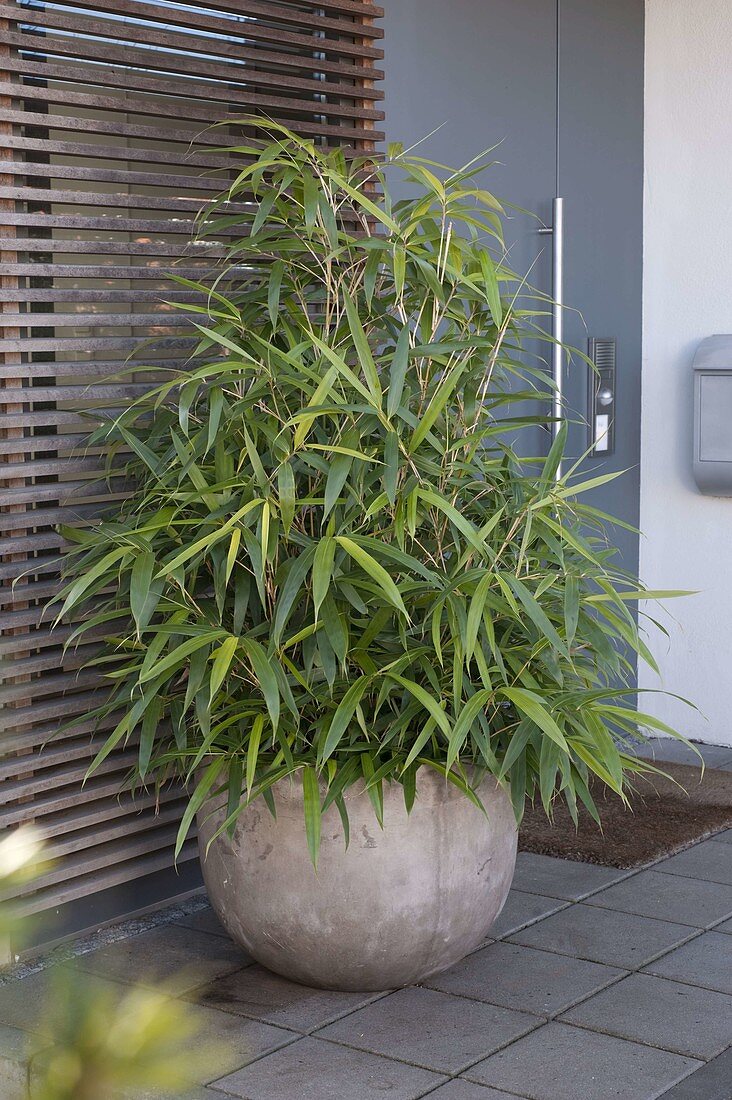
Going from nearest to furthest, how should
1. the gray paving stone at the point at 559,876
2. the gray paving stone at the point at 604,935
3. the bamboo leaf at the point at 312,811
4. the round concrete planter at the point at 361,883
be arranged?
the bamboo leaf at the point at 312,811
the round concrete planter at the point at 361,883
the gray paving stone at the point at 604,935
the gray paving stone at the point at 559,876

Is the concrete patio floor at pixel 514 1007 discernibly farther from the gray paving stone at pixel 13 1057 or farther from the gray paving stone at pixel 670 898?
the gray paving stone at pixel 13 1057

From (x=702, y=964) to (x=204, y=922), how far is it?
1.12 metres


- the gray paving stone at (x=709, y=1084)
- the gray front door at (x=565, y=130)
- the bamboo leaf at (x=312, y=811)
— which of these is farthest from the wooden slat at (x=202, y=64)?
the gray paving stone at (x=709, y=1084)

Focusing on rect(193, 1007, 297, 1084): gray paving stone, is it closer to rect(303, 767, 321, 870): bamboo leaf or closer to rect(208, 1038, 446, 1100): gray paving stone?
rect(208, 1038, 446, 1100): gray paving stone

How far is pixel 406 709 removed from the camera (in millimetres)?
2336

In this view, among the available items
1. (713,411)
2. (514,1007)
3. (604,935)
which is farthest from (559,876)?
(713,411)

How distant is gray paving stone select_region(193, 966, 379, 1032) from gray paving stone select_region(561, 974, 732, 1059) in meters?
0.44

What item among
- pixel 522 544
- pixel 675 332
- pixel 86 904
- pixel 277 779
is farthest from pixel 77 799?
pixel 675 332

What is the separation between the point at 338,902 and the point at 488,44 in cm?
274

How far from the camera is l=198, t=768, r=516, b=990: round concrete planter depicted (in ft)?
7.81

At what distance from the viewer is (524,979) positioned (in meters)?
2.60

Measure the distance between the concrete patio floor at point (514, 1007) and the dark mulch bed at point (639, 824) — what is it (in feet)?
0.86

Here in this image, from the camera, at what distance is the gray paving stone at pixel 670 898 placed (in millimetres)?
2979

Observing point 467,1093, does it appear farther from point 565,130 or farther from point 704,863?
point 565,130
